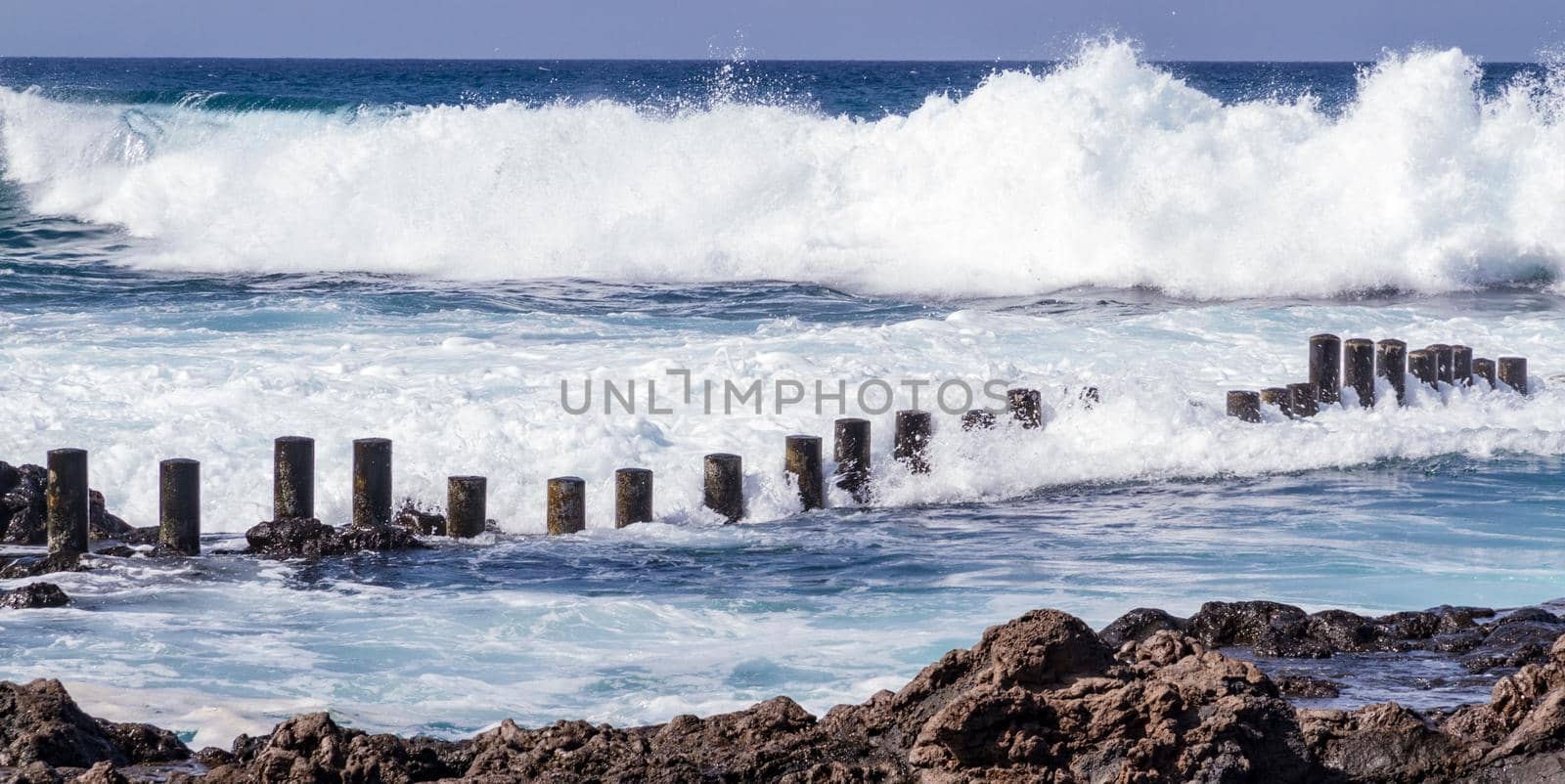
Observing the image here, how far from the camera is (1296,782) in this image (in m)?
3.92

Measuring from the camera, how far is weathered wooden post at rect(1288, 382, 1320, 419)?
10.2m

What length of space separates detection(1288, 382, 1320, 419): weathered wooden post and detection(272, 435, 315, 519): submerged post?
18.7 feet

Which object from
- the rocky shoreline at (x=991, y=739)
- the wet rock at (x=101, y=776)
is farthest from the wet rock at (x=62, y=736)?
the wet rock at (x=101, y=776)

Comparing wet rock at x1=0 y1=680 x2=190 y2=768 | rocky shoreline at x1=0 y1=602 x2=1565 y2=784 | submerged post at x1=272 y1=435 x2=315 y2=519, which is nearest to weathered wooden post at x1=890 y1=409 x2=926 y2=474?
submerged post at x1=272 y1=435 x2=315 y2=519

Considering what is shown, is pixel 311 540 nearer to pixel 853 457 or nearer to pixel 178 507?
pixel 178 507

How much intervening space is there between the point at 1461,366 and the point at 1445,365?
0.10m

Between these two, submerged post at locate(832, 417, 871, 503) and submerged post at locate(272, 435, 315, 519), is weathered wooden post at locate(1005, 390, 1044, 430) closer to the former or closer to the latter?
submerged post at locate(832, 417, 871, 503)

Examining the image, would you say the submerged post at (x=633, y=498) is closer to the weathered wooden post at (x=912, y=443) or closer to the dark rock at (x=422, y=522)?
the dark rock at (x=422, y=522)

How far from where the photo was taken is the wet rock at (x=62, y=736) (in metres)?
4.10

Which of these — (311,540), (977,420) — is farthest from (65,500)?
(977,420)

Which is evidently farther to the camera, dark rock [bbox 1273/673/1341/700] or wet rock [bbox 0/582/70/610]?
wet rock [bbox 0/582/70/610]

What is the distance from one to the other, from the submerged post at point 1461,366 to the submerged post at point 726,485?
5.05 metres

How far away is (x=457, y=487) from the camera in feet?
25.9

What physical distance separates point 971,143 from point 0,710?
1791 cm
